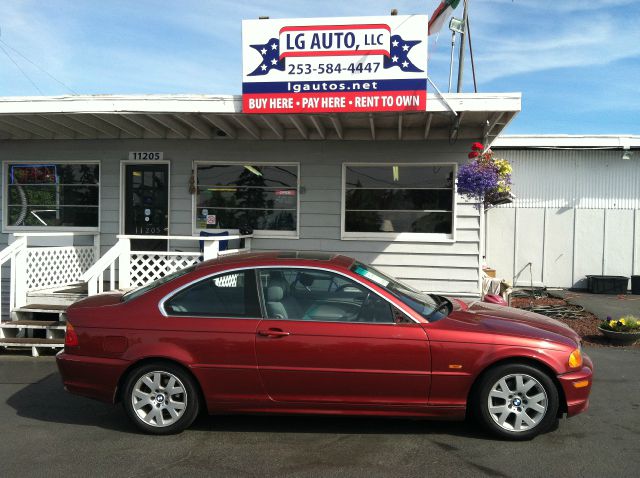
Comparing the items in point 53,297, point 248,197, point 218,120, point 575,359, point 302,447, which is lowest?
point 302,447

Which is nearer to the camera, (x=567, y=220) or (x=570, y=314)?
(x=570, y=314)

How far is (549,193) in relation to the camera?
47.9 feet

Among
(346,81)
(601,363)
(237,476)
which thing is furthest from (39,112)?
(601,363)

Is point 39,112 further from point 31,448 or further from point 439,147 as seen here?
point 439,147

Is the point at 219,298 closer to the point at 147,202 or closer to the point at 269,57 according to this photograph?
the point at 269,57

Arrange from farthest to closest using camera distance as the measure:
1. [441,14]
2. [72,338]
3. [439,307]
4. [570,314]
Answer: [441,14]
[570,314]
[439,307]
[72,338]

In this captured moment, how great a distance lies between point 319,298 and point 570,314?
7.32 meters

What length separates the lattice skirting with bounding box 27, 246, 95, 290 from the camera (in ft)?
27.3

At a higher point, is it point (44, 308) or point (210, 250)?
point (210, 250)

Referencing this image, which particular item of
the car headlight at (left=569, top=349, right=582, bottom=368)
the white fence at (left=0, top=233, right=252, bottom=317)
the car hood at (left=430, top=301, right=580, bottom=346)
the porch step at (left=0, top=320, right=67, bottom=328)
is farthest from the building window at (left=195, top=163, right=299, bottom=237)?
the car headlight at (left=569, top=349, right=582, bottom=368)

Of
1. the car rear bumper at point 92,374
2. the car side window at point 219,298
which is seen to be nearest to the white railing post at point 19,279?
the car rear bumper at point 92,374

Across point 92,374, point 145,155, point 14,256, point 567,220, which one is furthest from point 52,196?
point 567,220

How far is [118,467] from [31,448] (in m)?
0.90

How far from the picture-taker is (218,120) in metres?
8.69
